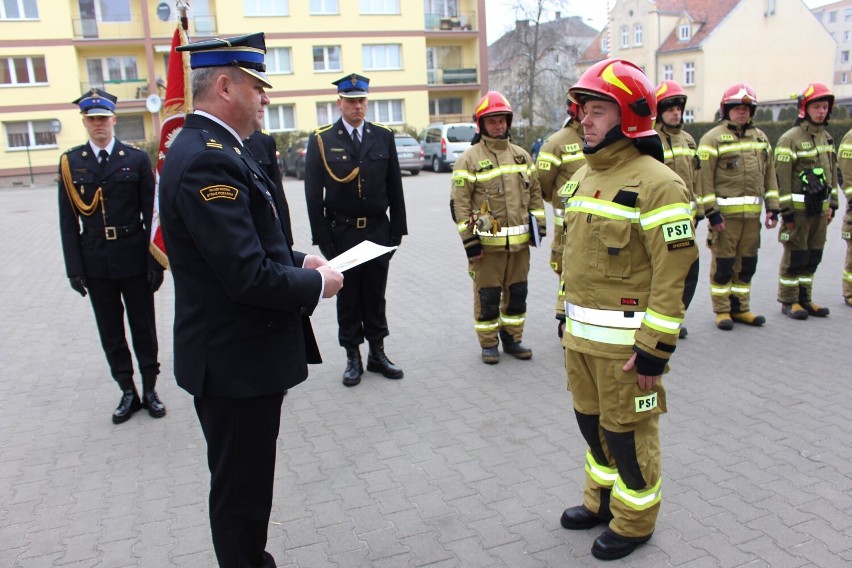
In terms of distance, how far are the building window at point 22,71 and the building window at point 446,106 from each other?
22.5 meters

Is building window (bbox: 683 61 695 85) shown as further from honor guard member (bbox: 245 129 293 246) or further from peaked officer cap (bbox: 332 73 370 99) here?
honor guard member (bbox: 245 129 293 246)

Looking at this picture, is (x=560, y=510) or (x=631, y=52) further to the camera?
(x=631, y=52)

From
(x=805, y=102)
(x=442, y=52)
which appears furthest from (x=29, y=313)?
(x=442, y=52)

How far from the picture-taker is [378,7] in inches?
1640

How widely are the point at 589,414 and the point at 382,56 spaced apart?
4154 centimetres

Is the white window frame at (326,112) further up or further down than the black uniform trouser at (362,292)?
further up

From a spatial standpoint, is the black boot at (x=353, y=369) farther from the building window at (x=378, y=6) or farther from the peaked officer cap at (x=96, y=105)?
the building window at (x=378, y=6)

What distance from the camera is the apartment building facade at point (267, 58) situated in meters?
36.0

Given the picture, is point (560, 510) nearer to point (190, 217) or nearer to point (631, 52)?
point (190, 217)

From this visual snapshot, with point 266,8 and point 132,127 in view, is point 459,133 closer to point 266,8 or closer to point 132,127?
point 266,8

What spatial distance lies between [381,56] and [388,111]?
3.34 m

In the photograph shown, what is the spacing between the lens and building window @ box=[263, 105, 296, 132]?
40875mm

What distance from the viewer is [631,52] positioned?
5881 centimetres

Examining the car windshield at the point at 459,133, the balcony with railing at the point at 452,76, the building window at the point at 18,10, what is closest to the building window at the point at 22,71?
the building window at the point at 18,10
